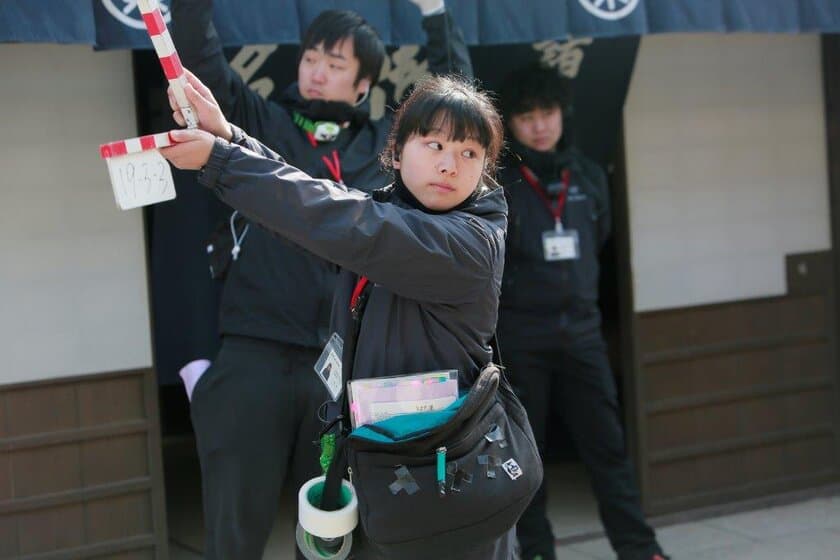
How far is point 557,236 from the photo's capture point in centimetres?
478

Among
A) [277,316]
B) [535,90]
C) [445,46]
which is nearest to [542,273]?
[535,90]

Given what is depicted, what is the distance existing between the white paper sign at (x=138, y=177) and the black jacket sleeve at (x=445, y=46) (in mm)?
1748

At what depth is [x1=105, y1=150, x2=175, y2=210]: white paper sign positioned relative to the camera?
2221 millimetres

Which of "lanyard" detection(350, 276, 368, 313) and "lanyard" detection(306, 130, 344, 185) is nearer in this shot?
"lanyard" detection(350, 276, 368, 313)

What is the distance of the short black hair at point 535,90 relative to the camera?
4.70 metres

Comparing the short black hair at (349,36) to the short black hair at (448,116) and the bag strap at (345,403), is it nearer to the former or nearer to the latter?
the short black hair at (448,116)

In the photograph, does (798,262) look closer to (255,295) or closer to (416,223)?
(255,295)

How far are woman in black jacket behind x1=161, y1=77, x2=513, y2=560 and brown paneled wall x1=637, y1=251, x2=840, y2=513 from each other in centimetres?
291

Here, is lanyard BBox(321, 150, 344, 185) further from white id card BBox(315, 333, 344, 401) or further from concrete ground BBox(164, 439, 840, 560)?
concrete ground BBox(164, 439, 840, 560)

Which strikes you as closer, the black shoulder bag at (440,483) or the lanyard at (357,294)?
the black shoulder bag at (440,483)

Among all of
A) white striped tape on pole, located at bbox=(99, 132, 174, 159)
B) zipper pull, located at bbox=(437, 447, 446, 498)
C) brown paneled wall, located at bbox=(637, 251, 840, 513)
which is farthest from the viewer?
Answer: brown paneled wall, located at bbox=(637, 251, 840, 513)

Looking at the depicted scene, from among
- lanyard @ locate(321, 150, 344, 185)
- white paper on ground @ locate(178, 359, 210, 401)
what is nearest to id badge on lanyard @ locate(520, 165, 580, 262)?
lanyard @ locate(321, 150, 344, 185)

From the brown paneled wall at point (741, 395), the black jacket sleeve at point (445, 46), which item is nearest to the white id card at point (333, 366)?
the black jacket sleeve at point (445, 46)

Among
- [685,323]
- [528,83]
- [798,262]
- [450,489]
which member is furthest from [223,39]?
[798,262]
